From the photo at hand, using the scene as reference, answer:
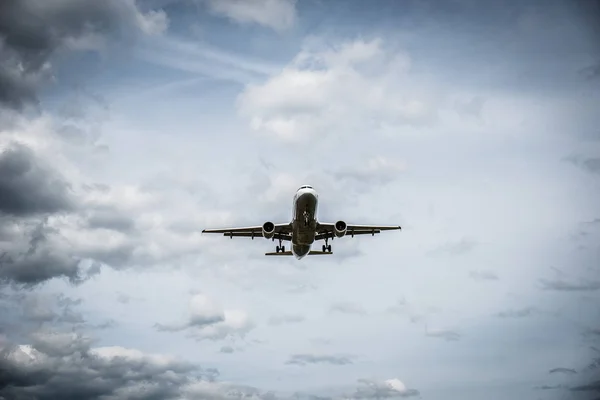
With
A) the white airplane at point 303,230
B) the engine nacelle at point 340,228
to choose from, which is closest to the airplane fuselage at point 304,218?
the white airplane at point 303,230

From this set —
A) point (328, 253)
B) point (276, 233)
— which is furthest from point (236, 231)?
point (328, 253)

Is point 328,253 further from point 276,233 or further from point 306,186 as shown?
point 306,186

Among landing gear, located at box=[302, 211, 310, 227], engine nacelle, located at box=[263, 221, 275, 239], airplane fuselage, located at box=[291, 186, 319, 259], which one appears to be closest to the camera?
airplane fuselage, located at box=[291, 186, 319, 259]

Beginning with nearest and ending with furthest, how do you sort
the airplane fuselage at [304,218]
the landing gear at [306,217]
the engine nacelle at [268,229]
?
1. the airplane fuselage at [304,218]
2. the landing gear at [306,217]
3. the engine nacelle at [268,229]

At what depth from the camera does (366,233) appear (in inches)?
2940

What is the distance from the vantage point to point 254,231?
233 ft

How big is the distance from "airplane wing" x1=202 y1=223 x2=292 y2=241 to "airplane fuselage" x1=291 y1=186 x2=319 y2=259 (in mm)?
2379

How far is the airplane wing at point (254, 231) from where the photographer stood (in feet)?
221

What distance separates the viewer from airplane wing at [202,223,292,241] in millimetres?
67419

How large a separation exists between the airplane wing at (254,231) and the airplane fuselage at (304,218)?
2.38 metres

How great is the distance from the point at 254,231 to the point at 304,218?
39.7 feet

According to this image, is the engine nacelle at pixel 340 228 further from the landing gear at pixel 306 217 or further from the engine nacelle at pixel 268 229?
the engine nacelle at pixel 268 229

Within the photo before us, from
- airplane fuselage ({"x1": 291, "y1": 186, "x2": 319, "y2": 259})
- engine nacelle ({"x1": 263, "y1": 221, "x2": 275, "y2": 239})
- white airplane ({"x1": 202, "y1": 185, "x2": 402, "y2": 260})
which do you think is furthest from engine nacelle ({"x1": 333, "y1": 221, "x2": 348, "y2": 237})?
engine nacelle ({"x1": 263, "y1": 221, "x2": 275, "y2": 239})

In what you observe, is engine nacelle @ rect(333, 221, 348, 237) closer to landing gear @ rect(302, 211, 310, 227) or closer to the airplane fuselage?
the airplane fuselage
